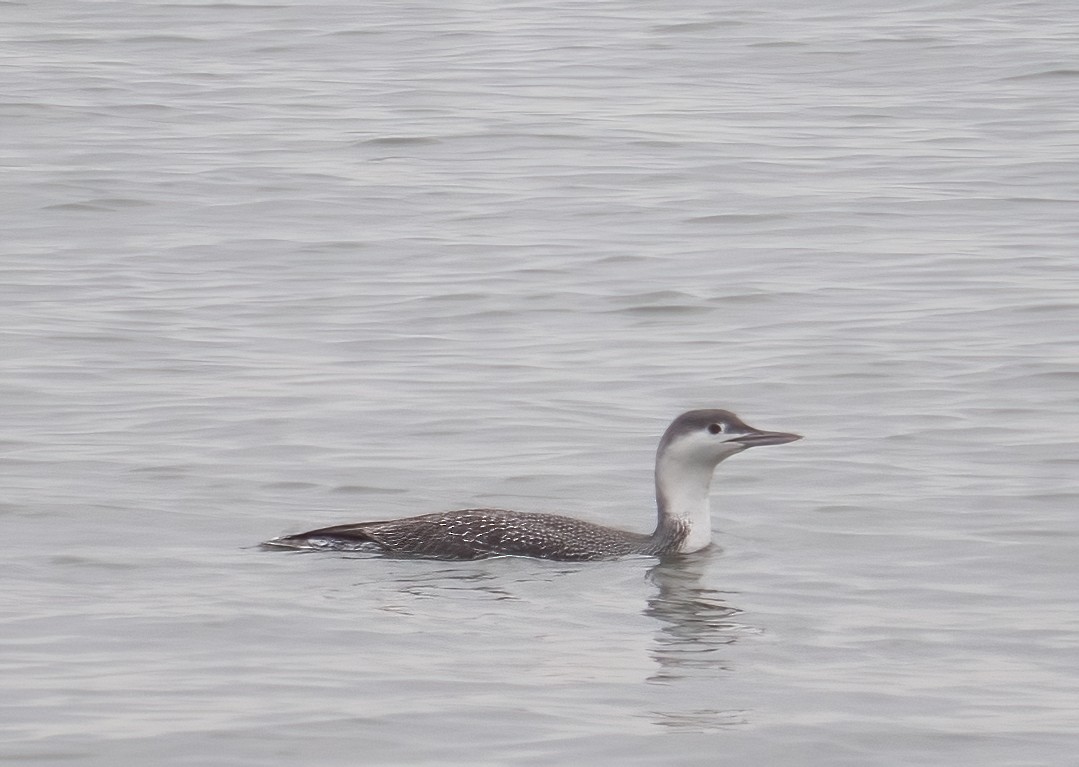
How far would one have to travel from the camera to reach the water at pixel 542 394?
7.55 metres

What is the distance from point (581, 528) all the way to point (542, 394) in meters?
2.72

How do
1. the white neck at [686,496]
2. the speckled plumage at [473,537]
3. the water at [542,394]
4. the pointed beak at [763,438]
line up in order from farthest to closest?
the white neck at [686,496], the pointed beak at [763,438], the speckled plumage at [473,537], the water at [542,394]

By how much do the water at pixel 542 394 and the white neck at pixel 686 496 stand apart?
0.13m

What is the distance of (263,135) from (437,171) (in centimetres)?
226

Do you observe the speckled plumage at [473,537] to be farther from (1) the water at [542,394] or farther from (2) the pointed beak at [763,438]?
(2) the pointed beak at [763,438]

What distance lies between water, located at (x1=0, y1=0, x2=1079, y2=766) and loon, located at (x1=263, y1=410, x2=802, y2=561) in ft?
0.31

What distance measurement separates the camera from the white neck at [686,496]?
32.0 feet

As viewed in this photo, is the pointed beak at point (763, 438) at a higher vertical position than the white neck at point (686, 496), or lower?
higher

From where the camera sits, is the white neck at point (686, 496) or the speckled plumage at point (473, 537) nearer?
the speckled plumage at point (473, 537)

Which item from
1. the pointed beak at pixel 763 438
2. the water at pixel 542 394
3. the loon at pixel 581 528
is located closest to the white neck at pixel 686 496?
the loon at pixel 581 528

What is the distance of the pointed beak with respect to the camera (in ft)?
31.7

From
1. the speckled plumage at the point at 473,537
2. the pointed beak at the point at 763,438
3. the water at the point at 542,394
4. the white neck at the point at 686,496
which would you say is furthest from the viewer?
the white neck at the point at 686,496

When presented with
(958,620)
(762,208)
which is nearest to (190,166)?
(762,208)

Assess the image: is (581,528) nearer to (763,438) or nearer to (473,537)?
(473,537)
